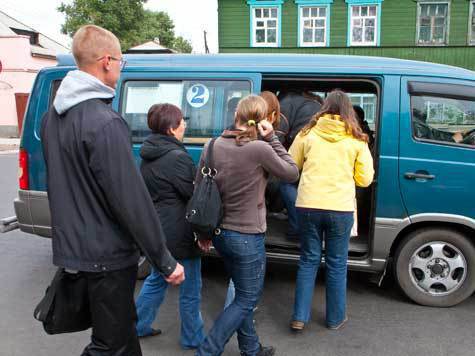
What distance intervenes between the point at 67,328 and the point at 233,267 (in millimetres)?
1082

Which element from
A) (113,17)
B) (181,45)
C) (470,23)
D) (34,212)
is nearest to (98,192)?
(34,212)

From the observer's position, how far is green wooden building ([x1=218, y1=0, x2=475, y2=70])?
65.8 ft

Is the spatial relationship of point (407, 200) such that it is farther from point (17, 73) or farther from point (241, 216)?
point (17, 73)

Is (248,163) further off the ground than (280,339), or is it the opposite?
(248,163)

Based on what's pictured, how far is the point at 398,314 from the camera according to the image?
13.1ft

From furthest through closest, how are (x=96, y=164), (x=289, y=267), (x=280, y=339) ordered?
(x=289, y=267), (x=280, y=339), (x=96, y=164)

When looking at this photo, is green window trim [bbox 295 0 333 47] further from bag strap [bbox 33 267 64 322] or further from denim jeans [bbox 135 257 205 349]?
bag strap [bbox 33 267 64 322]

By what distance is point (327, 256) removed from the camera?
3.58 metres

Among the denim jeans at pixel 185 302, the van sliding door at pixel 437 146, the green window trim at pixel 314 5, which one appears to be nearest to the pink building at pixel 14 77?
the green window trim at pixel 314 5

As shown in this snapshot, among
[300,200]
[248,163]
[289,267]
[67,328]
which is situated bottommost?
[289,267]

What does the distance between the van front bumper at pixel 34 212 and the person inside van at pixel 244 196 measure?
2.22m

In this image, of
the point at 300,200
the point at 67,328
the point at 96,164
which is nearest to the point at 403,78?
the point at 300,200

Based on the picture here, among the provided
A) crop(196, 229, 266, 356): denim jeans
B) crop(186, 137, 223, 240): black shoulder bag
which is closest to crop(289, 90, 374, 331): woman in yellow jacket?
crop(196, 229, 266, 356): denim jeans

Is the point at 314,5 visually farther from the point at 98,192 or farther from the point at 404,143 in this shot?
the point at 98,192
